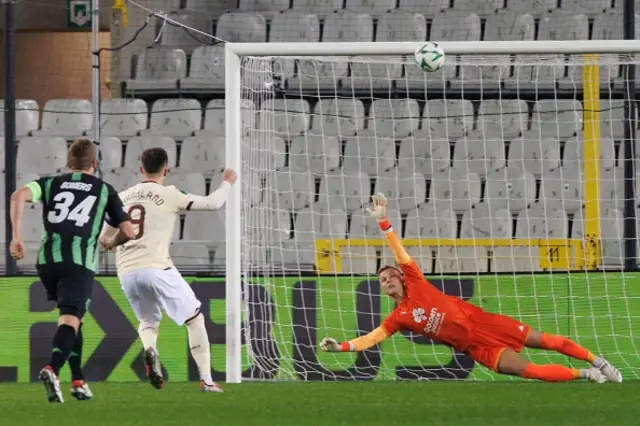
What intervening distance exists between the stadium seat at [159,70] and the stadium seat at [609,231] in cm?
538

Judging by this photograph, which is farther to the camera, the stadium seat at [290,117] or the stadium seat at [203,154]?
the stadium seat at [203,154]

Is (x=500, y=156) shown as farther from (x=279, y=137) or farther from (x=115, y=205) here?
(x=115, y=205)

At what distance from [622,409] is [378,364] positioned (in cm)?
366

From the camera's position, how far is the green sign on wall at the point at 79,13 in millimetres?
17172

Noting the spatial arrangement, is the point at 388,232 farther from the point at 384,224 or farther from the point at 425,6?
the point at 425,6

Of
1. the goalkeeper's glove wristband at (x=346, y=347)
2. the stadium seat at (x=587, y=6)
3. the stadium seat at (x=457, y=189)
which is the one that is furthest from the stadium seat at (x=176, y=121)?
the goalkeeper's glove wristband at (x=346, y=347)

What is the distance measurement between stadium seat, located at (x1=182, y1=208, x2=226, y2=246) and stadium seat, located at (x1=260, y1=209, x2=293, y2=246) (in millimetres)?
1085

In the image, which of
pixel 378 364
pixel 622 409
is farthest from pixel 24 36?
pixel 622 409

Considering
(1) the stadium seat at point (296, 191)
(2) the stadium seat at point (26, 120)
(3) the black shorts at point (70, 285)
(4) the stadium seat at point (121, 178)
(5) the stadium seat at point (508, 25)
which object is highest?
(5) the stadium seat at point (508, 25)

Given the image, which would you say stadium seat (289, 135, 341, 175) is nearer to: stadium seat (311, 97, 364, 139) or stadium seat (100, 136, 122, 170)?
stadium seat (311, 97, 364, 139)

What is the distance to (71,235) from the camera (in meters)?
8.29

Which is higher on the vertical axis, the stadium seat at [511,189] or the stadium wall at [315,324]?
the stadium seat at [511,189]

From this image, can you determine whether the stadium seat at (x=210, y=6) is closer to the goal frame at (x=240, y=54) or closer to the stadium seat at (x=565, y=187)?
the stadium seat at (x=565, y=187)

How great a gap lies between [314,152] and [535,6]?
406cm
